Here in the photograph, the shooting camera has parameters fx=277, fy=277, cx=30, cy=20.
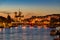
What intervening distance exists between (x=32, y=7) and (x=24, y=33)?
63 centimetres

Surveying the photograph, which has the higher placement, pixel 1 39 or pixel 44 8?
pixel 44 8

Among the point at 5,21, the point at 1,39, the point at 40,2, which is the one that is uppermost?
the point at 40,2

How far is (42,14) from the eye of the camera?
6.37 meters

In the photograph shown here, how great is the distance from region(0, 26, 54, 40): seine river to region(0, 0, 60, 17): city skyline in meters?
0.35

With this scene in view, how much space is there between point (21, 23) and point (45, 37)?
2.11 ft

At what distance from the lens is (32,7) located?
20.9 ft

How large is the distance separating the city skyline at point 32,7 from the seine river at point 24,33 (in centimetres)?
35

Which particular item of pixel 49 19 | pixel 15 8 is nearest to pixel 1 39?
pixel 15 8

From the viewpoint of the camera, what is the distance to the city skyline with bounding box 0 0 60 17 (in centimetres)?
635

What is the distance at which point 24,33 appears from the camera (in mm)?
6367

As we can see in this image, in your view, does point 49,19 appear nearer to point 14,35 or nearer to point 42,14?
point 42,14

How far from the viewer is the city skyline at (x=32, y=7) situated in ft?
20.8

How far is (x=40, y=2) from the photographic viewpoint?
251 inches

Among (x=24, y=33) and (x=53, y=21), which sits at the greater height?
(x=53, y=21)
